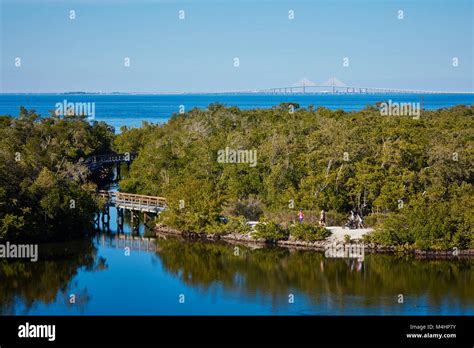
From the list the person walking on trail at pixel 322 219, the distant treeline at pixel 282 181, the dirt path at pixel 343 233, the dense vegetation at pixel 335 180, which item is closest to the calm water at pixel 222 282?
the dirt path at pixel 343 233

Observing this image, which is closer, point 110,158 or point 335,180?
point 335,180

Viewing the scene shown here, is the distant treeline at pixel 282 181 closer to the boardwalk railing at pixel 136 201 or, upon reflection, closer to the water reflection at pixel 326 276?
the boardwalk railing at pixel 136 201

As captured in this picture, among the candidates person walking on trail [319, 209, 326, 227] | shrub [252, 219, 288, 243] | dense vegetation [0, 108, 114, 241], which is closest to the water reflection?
shrub [252, 219, 288, 243]

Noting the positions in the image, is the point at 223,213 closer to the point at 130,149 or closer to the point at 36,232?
the point at 36,232

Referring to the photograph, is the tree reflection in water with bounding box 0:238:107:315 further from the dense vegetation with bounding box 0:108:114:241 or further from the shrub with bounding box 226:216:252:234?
the shrub with bounding box 226:216:252:234

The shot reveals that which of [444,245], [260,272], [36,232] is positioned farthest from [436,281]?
[36,232]

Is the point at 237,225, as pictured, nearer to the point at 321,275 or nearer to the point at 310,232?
the point at 310,232

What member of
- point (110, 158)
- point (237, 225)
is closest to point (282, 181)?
point (237, 225)
